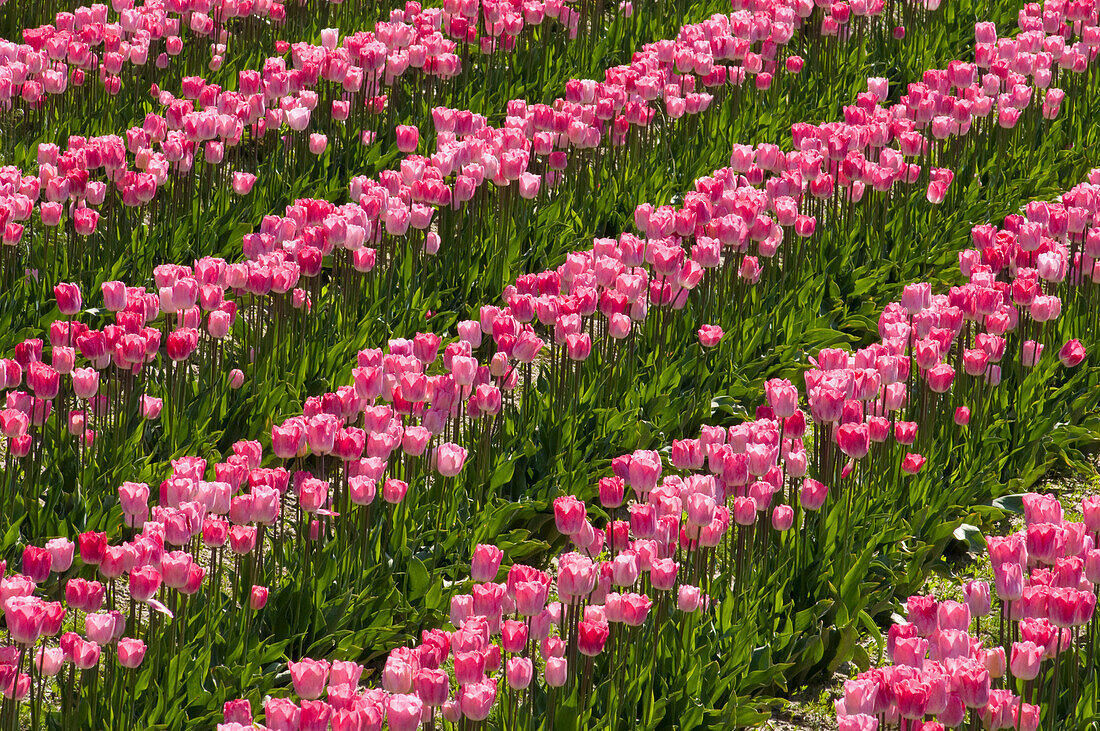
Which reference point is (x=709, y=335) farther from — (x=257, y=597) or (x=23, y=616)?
(x=23, y=616)

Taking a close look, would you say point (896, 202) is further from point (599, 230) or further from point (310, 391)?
point (310, 391)

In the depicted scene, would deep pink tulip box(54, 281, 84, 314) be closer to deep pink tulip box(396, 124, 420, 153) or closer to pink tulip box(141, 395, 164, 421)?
pink tulip box(141, 395, 164, 421)

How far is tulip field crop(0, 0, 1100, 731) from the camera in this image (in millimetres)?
3543

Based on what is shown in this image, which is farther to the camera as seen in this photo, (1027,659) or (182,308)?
(182,308)

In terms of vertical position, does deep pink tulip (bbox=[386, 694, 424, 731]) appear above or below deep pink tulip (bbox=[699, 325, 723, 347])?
above

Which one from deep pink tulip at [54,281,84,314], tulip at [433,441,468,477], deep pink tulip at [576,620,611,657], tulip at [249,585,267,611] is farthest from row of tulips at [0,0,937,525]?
deep pink tulip at [576,620,611,657]

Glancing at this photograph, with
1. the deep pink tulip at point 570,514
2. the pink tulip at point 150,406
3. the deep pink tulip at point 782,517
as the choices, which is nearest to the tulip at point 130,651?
the deep pink tulip at point 570,514

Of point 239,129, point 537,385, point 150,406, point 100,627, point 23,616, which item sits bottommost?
point 537,385

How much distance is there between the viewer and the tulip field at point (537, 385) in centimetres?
354

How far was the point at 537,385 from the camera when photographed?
218 inches

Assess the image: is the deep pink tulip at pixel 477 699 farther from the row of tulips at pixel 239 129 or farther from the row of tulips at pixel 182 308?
the row of tulips at pixel 239 129

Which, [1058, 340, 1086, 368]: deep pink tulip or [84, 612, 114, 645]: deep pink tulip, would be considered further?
[1058, 340, 1086, 368]: deep pink tulip

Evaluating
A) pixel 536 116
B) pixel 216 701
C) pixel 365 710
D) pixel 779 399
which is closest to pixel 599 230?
pixel 536 116

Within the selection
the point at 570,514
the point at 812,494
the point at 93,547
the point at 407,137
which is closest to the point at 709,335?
the point at 812,494
